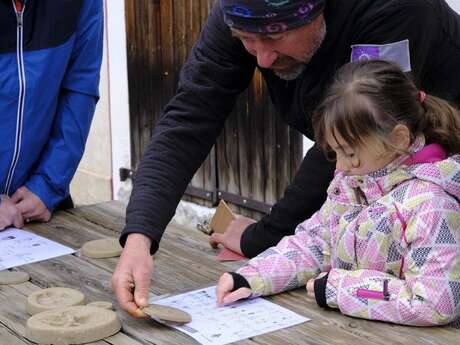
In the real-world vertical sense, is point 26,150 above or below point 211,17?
below

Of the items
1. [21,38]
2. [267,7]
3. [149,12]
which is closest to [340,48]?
[267,7]

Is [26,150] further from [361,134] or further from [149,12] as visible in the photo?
[149,12]

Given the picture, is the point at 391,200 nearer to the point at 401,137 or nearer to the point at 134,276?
the point at 401,137

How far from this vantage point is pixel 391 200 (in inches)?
84.6

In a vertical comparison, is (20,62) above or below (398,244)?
above

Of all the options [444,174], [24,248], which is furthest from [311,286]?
[24,248]

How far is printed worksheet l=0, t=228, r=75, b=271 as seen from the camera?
278 cm

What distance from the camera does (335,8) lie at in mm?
2410

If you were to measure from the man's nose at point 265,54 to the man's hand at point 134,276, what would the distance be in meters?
0.54

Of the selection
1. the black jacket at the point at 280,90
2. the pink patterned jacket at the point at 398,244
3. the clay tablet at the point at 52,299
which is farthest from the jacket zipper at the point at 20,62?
the pink patterned jacket at the point at 398,244

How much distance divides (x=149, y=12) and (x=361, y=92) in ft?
12.4

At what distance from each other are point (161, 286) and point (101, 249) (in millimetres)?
363

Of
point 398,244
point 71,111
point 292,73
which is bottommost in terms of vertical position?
point 398,244

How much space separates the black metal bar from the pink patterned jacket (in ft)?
9.19
